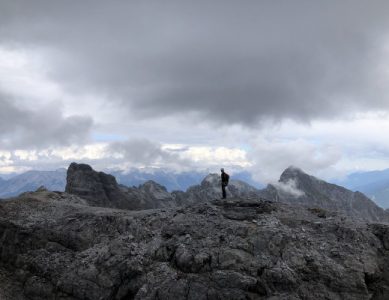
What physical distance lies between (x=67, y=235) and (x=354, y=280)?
86.8ft

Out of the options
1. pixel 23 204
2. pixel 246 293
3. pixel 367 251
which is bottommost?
pixel 246 293

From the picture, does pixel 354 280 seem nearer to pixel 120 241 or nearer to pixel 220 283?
pixel 220 283

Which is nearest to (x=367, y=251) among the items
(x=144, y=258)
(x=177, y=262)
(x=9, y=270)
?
(x=177, y=262)

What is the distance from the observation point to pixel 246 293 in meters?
31.1

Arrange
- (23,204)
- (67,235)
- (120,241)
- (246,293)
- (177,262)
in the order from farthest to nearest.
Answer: (23,204)
(67,235)
(120,241)
(177,262)
(246,293)

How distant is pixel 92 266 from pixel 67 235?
19.6ft

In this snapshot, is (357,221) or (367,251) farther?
(357,221)

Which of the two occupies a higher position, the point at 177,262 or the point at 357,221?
the point at 357,221

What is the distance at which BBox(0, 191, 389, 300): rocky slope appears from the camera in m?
31.8

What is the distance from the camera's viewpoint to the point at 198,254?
34.1 meters

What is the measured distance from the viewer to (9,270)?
3869 centimetres

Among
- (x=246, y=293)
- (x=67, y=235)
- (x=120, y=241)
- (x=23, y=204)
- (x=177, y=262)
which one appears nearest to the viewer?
(x=246, y=293)

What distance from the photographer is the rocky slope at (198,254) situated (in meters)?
31.8

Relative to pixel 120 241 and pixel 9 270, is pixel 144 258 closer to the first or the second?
pixel 120 241
